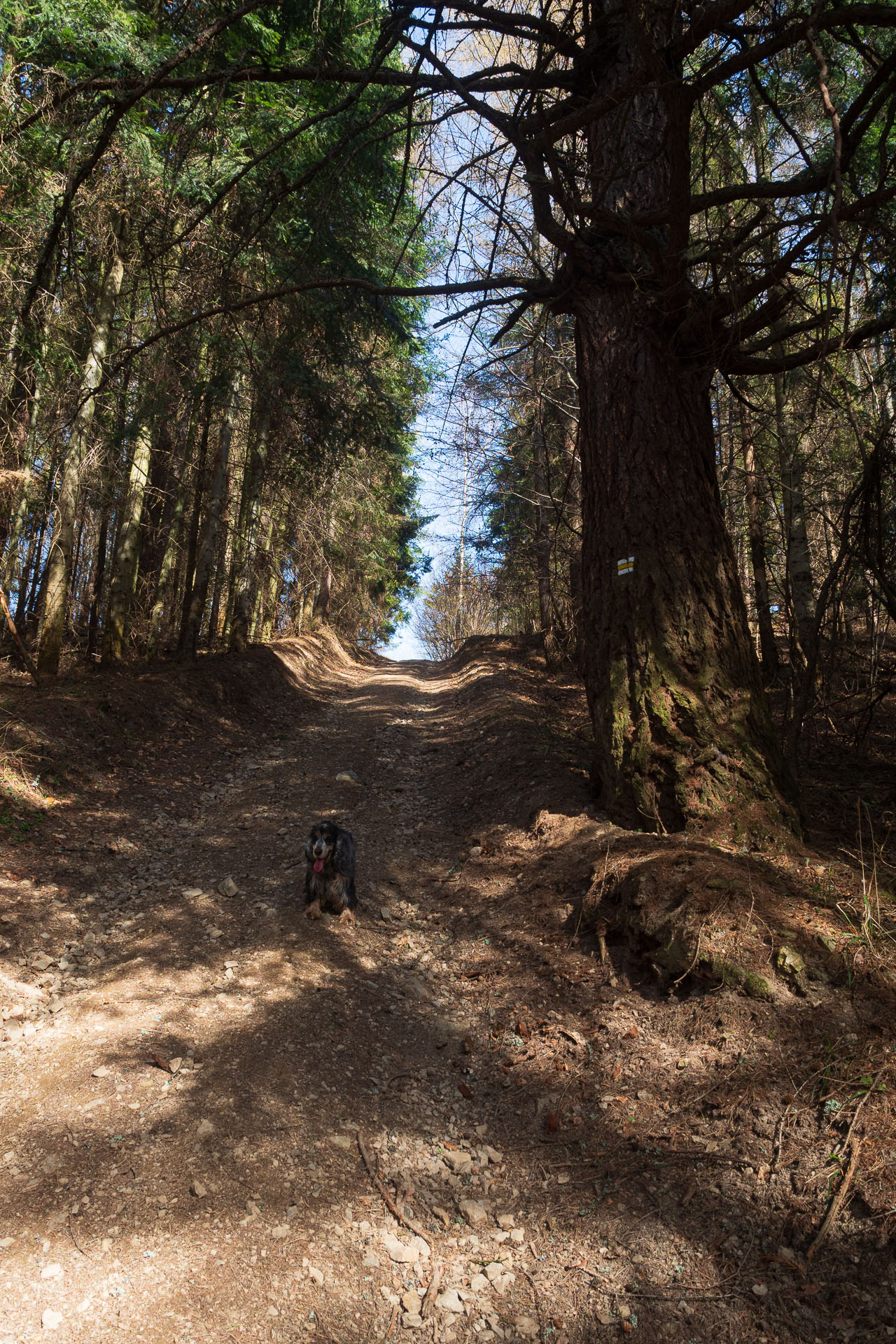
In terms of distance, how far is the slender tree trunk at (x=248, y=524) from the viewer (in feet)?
51.5

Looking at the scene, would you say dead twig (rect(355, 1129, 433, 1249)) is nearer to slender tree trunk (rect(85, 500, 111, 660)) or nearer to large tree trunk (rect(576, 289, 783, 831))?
large tree trunk (rect(576, 289, 783, 831))

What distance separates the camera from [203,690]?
12.2 metres

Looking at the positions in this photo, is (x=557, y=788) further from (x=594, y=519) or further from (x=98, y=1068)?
(x=98, y=1068)

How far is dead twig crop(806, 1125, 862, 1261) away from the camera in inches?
104

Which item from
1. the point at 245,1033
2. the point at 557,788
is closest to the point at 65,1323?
the point at 245,1033

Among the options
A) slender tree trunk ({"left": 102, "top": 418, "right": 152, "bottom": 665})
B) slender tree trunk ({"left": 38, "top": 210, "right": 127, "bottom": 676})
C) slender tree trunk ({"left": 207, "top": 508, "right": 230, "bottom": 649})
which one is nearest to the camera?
slender tree trunk ({"left": 38, "top": 210, "right": 127, "bottom": 676})

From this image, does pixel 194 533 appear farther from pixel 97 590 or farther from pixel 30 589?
pixel 30 589

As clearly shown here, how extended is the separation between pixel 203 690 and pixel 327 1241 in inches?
398

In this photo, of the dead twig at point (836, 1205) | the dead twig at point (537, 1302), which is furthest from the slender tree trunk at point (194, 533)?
the dead twig at point (836, 1205)

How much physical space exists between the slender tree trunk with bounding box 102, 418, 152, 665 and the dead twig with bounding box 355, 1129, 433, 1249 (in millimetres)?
9948

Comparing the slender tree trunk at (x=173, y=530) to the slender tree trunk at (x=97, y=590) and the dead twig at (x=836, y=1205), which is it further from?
the dead twig at (x=836, y=1205)

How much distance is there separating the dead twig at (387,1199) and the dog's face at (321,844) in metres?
2.30

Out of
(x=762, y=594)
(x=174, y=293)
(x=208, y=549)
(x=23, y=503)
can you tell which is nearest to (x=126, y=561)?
(x=23, y=503)

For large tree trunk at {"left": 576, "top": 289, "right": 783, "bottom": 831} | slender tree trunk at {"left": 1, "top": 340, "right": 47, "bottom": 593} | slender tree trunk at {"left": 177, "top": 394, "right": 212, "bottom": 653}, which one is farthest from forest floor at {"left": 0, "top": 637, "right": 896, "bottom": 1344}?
slender tree trunk at {"left": 177, "top": 394, "right": 212, "bottom": 653}
